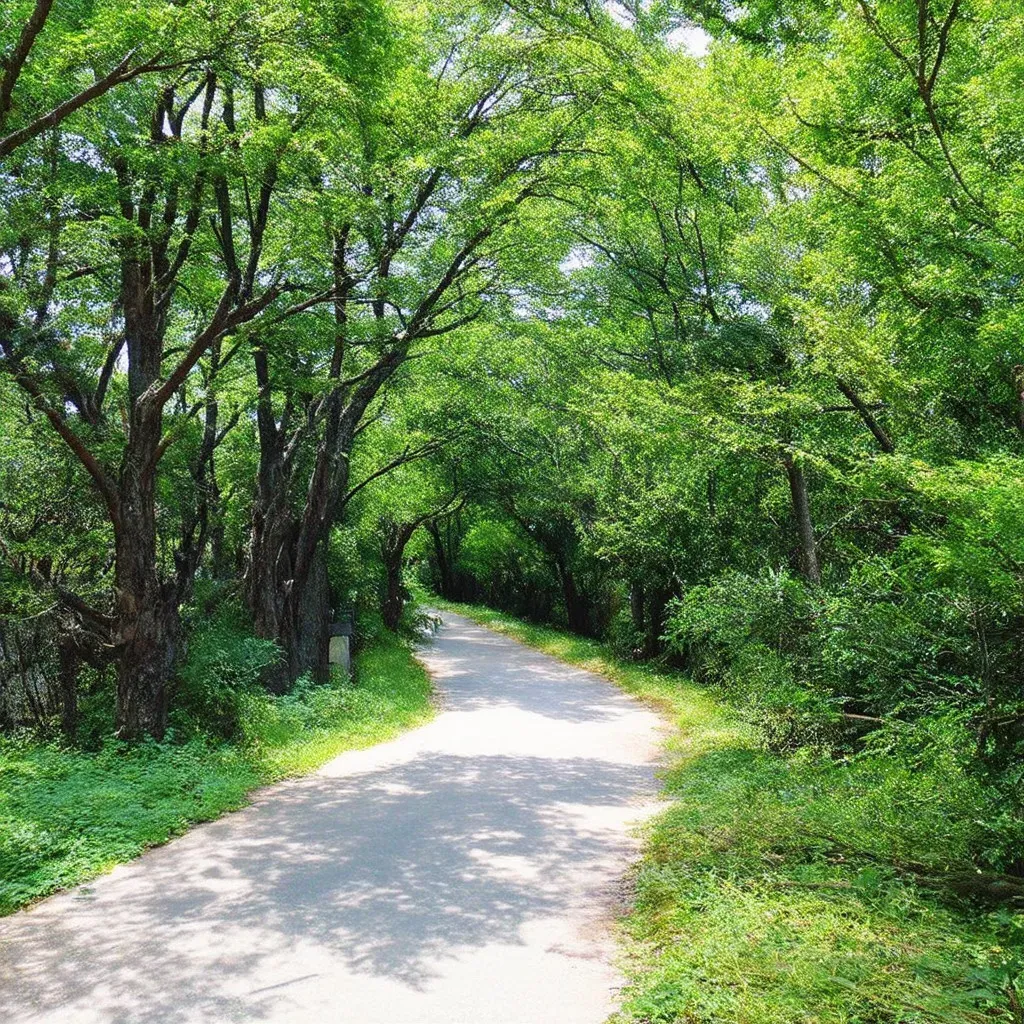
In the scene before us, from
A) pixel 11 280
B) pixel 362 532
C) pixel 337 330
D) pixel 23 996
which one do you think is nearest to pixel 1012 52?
pixel 337 330

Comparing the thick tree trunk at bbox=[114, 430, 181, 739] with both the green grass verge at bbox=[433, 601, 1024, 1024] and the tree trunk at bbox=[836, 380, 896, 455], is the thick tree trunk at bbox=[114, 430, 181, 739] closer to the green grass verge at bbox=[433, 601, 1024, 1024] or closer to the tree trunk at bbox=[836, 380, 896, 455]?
the green grass verge at bbox=[433, 601, 1024, 1024]

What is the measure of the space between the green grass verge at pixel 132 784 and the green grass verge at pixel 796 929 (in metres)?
4.04

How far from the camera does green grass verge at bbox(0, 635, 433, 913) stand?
5.74 metres

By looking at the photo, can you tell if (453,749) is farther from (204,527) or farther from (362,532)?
(362,532)

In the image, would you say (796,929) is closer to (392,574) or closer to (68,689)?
(68,689)

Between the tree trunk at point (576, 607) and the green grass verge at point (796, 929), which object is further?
the tree trunk at point (576, 607)

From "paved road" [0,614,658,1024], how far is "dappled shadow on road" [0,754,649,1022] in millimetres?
16

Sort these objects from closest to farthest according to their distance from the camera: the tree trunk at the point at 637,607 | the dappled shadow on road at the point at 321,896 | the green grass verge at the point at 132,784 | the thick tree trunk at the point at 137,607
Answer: the dappled shadow on road at the point at 321,896, the green grass verge at the point at 132,784, the thick tree trunk at the point at 137,607, the tree trunk at the point at 637,607

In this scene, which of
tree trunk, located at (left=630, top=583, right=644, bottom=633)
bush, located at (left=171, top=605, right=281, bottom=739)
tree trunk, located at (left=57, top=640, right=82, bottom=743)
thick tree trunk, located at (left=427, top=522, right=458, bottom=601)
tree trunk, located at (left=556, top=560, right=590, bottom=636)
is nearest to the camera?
bush, located at (left=171, top=605, right=281, bottom=739)

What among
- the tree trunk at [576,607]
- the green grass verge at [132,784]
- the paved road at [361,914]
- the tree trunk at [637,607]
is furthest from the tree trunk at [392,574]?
the paved road at [361,914]

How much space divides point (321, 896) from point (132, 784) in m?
3.30

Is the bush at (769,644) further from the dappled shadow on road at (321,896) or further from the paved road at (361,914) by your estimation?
the dappled shadow on road at (321,896)

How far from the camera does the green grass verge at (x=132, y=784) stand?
5742 millimetres

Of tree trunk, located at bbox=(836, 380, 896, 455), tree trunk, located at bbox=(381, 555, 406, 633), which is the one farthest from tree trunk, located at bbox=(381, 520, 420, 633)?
tree trunk, located at bbox=(836, 380, 896, 455)
